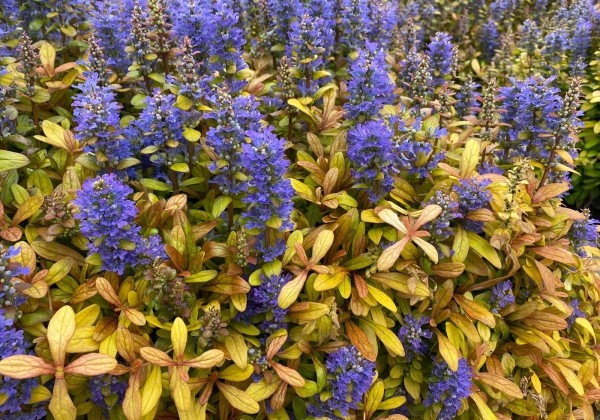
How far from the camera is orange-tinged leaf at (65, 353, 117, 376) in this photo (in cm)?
198

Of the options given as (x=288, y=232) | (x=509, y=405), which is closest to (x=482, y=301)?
(x=509, y=405)

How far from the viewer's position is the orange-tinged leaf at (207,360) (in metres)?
2.14

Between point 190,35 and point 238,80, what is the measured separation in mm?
376

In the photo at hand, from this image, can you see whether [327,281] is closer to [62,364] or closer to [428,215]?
[428,215]

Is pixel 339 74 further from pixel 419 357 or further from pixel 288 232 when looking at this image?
pixel 419 357

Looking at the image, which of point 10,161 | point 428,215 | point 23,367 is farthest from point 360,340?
point 10,161

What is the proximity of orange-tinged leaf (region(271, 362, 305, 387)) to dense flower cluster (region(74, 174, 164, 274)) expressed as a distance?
769 millimetres

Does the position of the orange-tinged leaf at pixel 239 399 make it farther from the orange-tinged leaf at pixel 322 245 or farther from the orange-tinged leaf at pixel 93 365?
the orange-tinged leaf at pixel 322 245

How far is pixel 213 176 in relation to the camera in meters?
2.95

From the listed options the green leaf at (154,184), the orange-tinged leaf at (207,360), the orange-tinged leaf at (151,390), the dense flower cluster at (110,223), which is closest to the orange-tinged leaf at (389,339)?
the orange-tinged leaf at (207,360)

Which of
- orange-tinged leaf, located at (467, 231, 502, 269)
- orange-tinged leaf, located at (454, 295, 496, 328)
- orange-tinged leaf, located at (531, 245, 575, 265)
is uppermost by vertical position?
orange-tinged leaf, located at (467, 231, 502, 269)

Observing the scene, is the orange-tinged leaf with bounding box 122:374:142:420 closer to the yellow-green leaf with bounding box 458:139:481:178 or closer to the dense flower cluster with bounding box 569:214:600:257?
the yellow-green leaf with bounding box 458:139:481:178

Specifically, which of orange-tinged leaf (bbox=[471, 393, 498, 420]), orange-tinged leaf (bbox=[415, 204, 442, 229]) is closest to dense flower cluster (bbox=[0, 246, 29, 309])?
orange-tinged leaf (bbox=[415, 204, 442, 229])

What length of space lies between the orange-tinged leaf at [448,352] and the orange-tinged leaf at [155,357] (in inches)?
49.8
